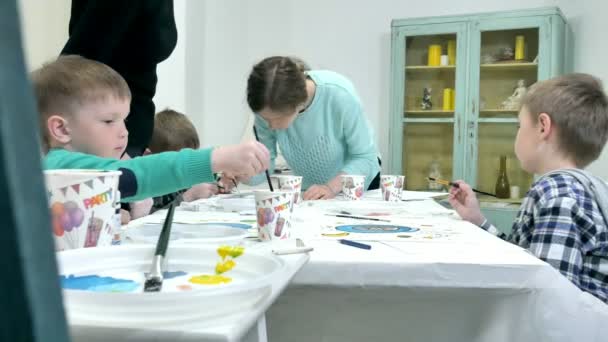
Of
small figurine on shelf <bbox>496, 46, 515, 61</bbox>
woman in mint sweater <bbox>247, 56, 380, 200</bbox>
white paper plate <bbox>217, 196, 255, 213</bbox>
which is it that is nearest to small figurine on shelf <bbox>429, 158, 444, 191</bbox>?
small figurine on shelf <bbox>496, 46, 515, 61</bbox>

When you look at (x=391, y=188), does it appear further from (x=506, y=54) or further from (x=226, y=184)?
(x=506, y=54)

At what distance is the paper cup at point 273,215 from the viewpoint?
882mm

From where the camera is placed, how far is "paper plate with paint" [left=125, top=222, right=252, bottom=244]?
2.68 ft

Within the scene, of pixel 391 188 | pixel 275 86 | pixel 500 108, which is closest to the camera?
pixel 391 188

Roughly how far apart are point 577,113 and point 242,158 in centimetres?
94

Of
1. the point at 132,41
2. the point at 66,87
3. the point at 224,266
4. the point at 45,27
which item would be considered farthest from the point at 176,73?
the point at 224,266

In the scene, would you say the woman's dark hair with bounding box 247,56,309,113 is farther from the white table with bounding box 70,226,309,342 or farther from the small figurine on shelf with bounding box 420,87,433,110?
the small figurine on shelf with bounding box 420,87,433,110

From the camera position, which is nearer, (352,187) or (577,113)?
(577,113)

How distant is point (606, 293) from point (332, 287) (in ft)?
2.03

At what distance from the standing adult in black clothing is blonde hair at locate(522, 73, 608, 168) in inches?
39.9

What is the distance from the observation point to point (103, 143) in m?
1.04

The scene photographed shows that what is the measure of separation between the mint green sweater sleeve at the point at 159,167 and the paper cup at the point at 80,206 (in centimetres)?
16

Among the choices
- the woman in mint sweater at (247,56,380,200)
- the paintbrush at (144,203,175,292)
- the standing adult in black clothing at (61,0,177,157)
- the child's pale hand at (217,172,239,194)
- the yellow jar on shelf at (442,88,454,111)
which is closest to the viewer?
the paintbrush at (144,203,175,292)

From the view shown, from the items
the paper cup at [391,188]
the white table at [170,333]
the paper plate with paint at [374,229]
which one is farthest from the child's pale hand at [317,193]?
the white table at [170,333]
